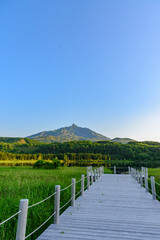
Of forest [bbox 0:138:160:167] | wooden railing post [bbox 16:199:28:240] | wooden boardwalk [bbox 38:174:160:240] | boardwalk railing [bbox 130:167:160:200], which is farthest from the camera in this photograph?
forest [bbox 0:138:160:167]

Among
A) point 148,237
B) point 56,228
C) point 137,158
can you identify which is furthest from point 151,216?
point 137,158

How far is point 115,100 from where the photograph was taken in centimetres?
4334

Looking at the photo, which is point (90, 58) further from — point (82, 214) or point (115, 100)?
point (82, 214)

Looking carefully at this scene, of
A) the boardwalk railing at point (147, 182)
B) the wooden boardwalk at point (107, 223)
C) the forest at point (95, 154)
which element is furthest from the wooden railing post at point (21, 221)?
the forest at point (95, 154)

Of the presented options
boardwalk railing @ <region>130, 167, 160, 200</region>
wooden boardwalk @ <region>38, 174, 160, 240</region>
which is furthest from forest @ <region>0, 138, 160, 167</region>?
wooden boardwalk @ <region>38, 174, 160, 240</region>

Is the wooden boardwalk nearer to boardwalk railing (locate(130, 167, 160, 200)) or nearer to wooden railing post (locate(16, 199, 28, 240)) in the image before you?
wooden railing post (locate(16, 199, 28, 240))

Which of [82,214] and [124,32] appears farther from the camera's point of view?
[124,32]

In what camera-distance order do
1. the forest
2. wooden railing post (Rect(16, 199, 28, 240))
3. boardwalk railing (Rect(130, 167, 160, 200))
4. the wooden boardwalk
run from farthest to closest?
the forest < boardwalk railing (Rect(130, 167, 160, 200)) < the wooden boardwalk < wooden railing post (Rect(16, 199, 28, 240))

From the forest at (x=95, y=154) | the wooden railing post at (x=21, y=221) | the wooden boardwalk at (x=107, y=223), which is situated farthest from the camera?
the forest at (x=95, y=154)

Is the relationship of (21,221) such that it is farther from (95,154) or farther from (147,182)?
(95,154)

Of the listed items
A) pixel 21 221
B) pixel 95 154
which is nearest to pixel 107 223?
pixel 21 221

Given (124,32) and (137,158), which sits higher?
(124,32)

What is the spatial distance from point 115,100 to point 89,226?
40270 mm

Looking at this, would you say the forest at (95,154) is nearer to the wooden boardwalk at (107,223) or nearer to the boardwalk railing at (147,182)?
the boardwalk railing at (147,182)
